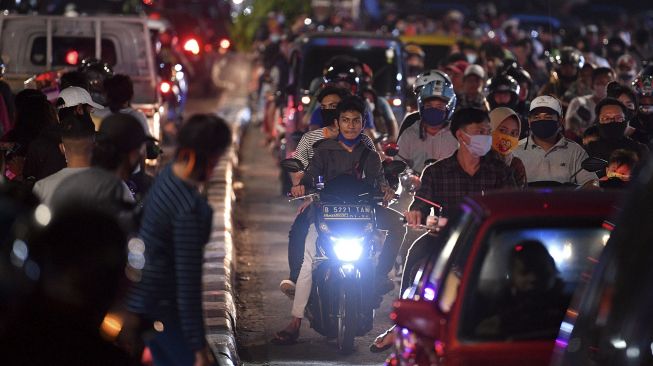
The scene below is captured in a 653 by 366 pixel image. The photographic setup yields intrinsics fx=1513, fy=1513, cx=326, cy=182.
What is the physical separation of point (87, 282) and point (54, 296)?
12 cm

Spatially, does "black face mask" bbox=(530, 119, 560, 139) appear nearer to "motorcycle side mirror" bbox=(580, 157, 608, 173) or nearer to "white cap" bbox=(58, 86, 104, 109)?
"motorcycle side mirror" bbox=(580, 157, 608, 173)

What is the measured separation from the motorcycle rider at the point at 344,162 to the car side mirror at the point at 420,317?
154 inches

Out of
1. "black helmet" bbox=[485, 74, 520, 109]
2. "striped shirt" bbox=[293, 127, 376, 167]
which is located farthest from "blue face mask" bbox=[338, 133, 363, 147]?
"black helmet" bbox=[485, 74, 520, 109]

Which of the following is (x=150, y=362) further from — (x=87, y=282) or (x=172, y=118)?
(x=172, y=118)

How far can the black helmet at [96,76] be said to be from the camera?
12.4 meters

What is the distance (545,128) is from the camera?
10570mm

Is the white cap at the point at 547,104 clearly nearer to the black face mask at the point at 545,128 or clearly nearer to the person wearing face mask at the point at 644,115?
the black face mask at the point at 545,128

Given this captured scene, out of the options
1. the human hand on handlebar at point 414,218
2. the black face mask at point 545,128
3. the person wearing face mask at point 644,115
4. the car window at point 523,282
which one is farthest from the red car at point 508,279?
the person wearing face mask at point 644,115

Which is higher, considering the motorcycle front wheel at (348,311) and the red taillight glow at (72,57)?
the red taillight glow at (72,57)

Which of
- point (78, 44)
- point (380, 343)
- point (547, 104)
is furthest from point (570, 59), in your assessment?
point (380, 343)

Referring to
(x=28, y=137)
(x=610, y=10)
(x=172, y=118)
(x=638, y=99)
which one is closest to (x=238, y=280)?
(x=28, y=137)

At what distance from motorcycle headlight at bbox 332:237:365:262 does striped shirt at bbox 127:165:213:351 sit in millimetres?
3410

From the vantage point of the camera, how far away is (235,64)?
1569 inches

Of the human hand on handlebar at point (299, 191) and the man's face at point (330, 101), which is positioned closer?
the human hand on handlebar at point (299, 191)
